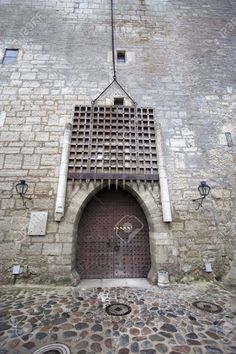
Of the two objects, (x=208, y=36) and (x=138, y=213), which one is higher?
(x=208, y=36)

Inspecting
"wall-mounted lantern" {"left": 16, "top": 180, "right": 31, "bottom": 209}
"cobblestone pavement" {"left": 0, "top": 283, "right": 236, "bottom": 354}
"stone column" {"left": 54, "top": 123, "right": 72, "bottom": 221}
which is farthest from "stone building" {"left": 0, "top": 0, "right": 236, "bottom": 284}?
"cobblestone pavement" {"left": 0, "top": 283, "right": 236, "bottom": 354}

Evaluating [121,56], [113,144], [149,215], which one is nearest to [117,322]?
[149,215]

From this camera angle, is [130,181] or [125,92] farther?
[125,92]

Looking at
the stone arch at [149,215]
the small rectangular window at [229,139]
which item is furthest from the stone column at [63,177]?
the small rectangular window at [229,139]

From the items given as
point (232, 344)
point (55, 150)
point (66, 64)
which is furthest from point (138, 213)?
point (66, 64)

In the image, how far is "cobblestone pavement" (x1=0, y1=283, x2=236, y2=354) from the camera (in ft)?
5.93

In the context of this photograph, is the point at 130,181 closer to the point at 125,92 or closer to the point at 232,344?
the point at 125,92

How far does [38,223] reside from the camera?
3.66 metres

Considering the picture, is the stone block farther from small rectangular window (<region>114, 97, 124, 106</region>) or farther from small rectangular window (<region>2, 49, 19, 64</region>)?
small rectangular window (<region>2, 49, 19, 64</region>)

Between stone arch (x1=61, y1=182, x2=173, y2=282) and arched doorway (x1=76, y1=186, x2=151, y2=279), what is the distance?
23cm

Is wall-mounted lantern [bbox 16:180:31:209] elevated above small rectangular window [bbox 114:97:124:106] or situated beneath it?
situated beneath

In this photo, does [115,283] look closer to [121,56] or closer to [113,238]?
[113,238]

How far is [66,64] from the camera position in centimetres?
504

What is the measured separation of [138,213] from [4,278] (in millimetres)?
2808
